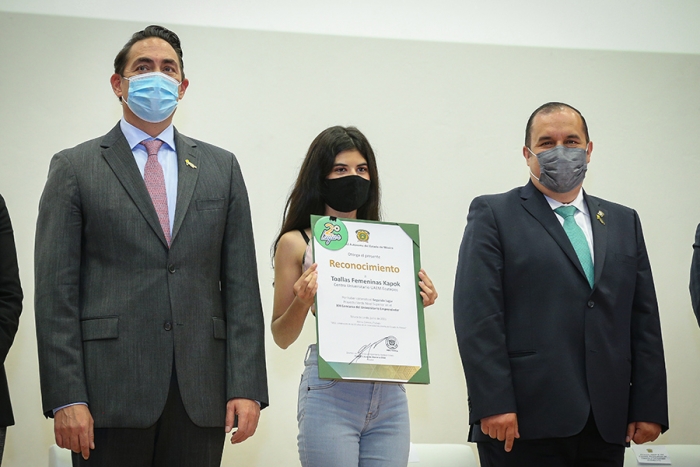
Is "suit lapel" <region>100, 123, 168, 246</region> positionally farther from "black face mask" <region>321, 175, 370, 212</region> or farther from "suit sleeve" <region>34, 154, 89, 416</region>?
"black face mask" <region>321, 175, 370, 212</region>

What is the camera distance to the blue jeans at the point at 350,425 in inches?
96.4

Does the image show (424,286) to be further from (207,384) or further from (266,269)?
(266,269)

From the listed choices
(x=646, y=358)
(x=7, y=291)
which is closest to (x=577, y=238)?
(x=646, y=358)

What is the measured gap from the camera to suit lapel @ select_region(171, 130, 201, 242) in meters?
2.34

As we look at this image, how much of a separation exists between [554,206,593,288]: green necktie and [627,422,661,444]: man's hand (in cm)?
49

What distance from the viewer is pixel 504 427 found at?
8.31ft

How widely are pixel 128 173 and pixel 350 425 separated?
1015mm

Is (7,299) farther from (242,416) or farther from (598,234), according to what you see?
(598,234)

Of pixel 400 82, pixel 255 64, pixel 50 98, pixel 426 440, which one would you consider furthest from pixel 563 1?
pixel 50 98

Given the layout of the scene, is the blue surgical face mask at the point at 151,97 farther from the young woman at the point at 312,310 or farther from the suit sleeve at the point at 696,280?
the suit sleeve at the point at 696,280

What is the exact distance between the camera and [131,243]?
227 centimetres

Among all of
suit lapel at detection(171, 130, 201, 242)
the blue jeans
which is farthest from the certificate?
suit lapel at detection(171, 130, 201, 242)

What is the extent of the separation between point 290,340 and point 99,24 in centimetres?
227
